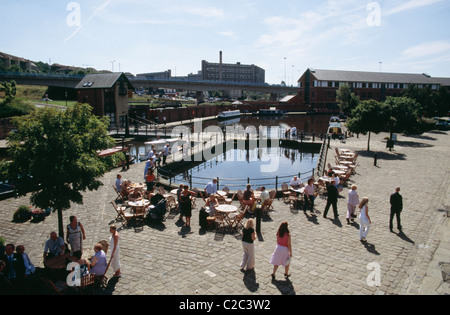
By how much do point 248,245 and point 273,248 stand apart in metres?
→ 1.90

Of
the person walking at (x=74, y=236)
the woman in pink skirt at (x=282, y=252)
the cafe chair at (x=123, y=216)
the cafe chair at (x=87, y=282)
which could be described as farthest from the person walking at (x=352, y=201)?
the person walking at (x=74, y=236)

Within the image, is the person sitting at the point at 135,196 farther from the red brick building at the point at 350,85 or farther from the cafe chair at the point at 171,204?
the red brick building at the point at 350,85

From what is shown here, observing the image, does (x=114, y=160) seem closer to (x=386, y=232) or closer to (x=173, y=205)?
(x=173, y=205)

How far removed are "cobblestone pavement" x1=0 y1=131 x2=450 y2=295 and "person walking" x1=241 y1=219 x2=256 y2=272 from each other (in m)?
0.25

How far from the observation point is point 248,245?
793 centimetres

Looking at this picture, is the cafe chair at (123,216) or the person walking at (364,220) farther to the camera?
the cafe chair at (123,216)

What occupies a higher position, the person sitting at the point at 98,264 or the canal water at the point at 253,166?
the person sitting at the point at 98,264

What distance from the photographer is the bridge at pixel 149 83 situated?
68.2 m

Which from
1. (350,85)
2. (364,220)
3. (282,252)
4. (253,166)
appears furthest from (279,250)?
(350,85)

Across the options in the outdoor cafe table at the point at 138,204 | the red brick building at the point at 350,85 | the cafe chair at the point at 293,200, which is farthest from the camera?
the red brick building at the point at 350,85

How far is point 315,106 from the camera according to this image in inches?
3706

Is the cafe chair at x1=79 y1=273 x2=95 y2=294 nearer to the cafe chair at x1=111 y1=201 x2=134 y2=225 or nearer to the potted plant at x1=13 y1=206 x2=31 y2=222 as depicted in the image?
the cafe chair at x1=111 y1=201 x2=134 y2=225

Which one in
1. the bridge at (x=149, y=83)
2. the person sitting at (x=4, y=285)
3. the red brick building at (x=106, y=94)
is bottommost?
the person sitting at (x=4, y=285)

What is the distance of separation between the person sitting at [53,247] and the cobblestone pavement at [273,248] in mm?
1100
